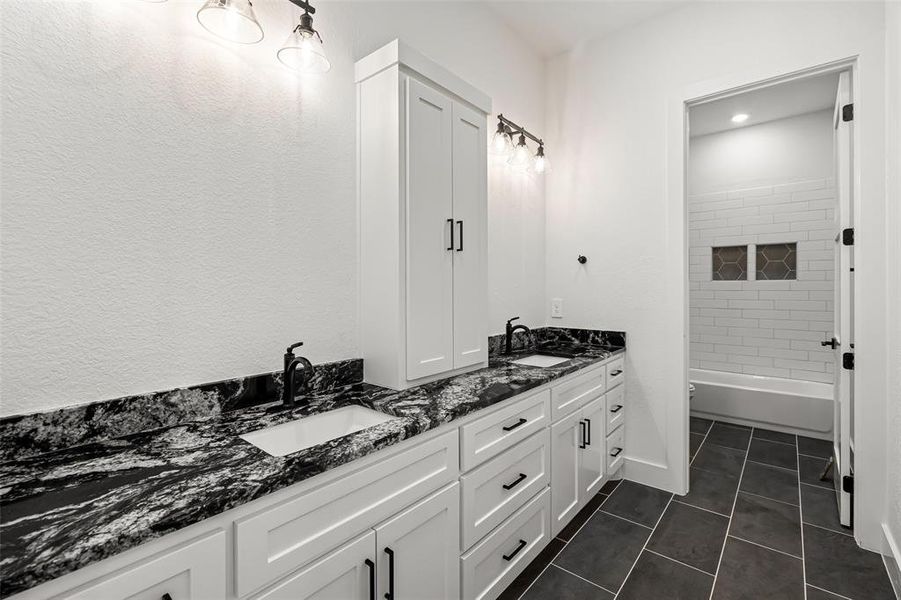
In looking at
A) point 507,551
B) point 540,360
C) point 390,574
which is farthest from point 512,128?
point 390,574

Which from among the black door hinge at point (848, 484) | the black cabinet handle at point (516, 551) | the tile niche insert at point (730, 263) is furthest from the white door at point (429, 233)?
the tile niche insert at point (730, 263)

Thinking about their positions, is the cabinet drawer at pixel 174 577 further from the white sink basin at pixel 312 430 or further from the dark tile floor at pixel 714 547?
the dark tile floor at pixel 714 547

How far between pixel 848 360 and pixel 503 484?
74.0 inches

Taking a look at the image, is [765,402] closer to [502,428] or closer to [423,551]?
[502,428]

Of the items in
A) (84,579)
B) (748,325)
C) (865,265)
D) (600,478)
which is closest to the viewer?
(84,579)

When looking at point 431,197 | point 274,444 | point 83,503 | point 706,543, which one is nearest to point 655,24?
point 431,197

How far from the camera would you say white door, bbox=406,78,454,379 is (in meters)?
1.68

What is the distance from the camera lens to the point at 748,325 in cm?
416

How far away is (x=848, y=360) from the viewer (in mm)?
2066

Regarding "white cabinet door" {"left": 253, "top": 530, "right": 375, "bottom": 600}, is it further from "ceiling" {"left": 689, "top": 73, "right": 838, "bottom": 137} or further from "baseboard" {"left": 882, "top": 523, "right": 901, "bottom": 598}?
"ceiling" {"left": 689, "top": 73, "right": 838, "bottom": 137}

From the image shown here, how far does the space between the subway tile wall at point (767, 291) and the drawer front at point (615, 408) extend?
7.43ft

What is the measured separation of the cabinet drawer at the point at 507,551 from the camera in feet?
4.89

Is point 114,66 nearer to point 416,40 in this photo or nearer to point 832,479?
point 416,40

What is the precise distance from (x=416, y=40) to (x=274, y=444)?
196cm
